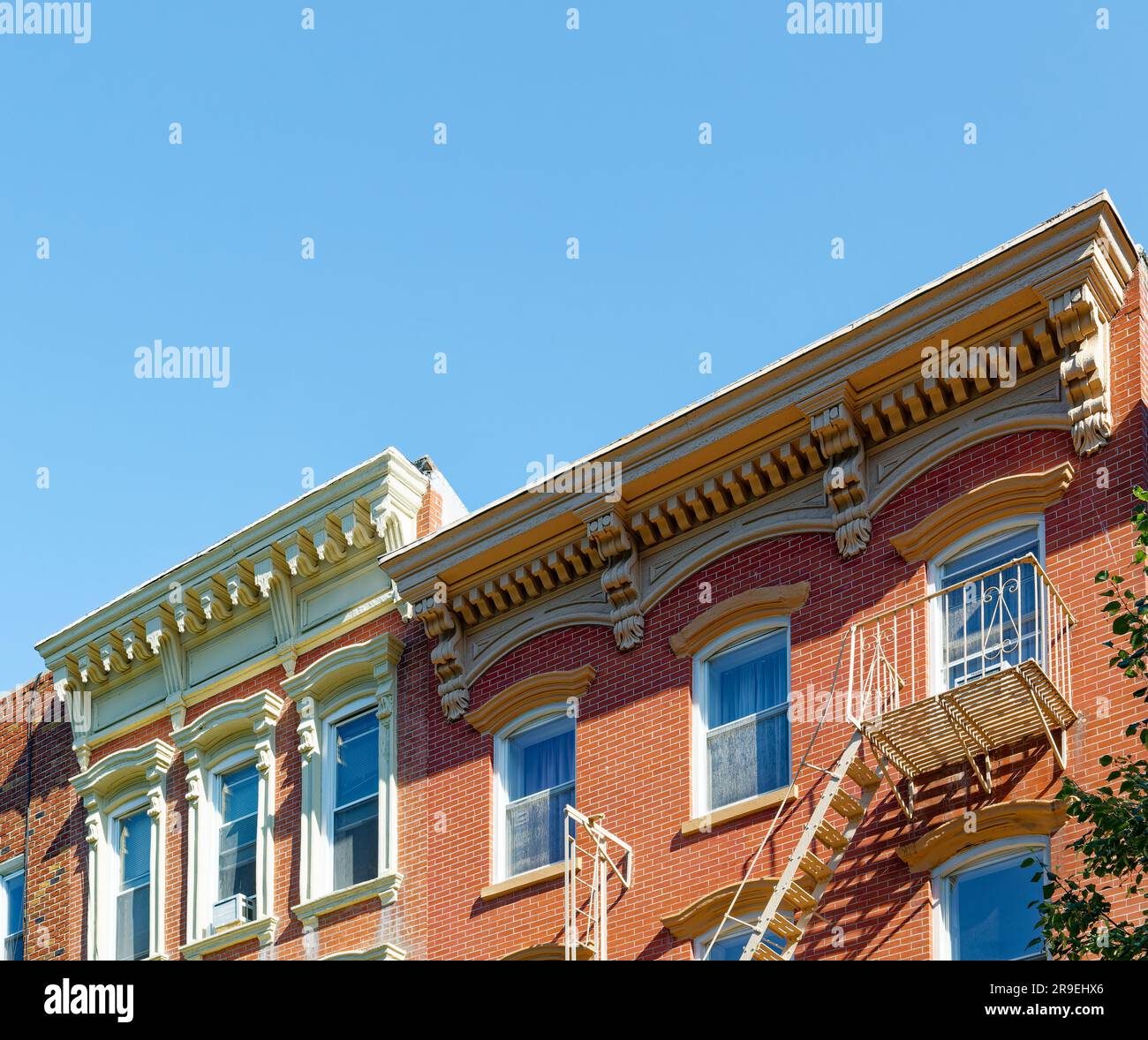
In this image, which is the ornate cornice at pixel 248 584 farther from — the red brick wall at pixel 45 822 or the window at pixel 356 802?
the window at pixel 356 802

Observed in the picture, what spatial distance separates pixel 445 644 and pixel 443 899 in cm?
299

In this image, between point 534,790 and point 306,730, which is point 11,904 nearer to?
point 306,730

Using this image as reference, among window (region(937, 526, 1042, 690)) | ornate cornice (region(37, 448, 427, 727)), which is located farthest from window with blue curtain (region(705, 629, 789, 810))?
ornate cornice (region(37, 448, 427, 727))

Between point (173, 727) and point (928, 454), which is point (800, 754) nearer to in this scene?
point (928, 454)

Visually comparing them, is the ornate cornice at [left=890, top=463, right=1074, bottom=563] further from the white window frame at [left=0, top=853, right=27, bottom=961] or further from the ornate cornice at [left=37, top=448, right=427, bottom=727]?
the white window frame at [left=0, top=853, right=27, bottom=961]

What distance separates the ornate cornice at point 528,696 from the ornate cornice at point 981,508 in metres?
4.26

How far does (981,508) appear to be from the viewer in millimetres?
21172

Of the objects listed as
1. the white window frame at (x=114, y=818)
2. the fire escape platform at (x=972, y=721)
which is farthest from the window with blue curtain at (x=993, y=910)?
the white window frame at (x=114, y=818)

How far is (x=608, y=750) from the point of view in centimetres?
2348

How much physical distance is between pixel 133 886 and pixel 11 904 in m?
2.92

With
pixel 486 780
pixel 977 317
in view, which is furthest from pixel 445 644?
pixel 977 317

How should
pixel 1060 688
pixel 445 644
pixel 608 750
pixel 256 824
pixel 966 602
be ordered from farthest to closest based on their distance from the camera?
pixel 256 824, pixel 445 644, pixel 608 750, pixel 966 602, pixel 1060 688

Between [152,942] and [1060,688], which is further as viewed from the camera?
[152,942]

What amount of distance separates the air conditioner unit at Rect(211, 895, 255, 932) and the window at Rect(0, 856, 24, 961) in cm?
501
